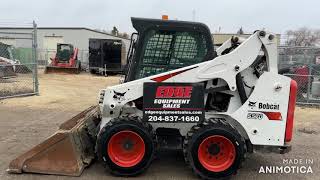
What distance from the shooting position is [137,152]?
6348mm

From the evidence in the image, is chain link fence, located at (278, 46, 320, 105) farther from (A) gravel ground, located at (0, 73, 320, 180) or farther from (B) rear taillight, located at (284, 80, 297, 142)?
(B) rear taillight, located at (284, 80, 297, 142)

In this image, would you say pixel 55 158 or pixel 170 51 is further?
pixel 170 51

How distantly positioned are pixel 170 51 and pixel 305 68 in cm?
950

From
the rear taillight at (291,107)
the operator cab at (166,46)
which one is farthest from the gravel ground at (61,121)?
the operator cab at (166,46)

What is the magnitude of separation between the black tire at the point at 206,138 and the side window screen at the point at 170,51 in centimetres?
107

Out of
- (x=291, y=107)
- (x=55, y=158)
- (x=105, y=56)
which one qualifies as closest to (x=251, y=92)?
(x=291, y=107)

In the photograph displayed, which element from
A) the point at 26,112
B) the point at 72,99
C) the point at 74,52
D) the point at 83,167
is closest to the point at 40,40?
the point at 74,52

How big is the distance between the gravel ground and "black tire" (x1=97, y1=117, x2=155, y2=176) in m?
0.16

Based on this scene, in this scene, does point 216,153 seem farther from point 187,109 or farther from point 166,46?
point 166,46

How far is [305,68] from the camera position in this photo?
14789mm

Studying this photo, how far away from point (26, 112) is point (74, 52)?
20.6 metres

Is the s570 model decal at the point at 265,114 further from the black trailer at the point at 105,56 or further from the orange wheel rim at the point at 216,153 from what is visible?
the black trailer at the point at 105,56

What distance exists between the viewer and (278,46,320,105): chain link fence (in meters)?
14.4

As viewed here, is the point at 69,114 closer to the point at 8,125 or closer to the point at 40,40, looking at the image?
the point at 8,125
